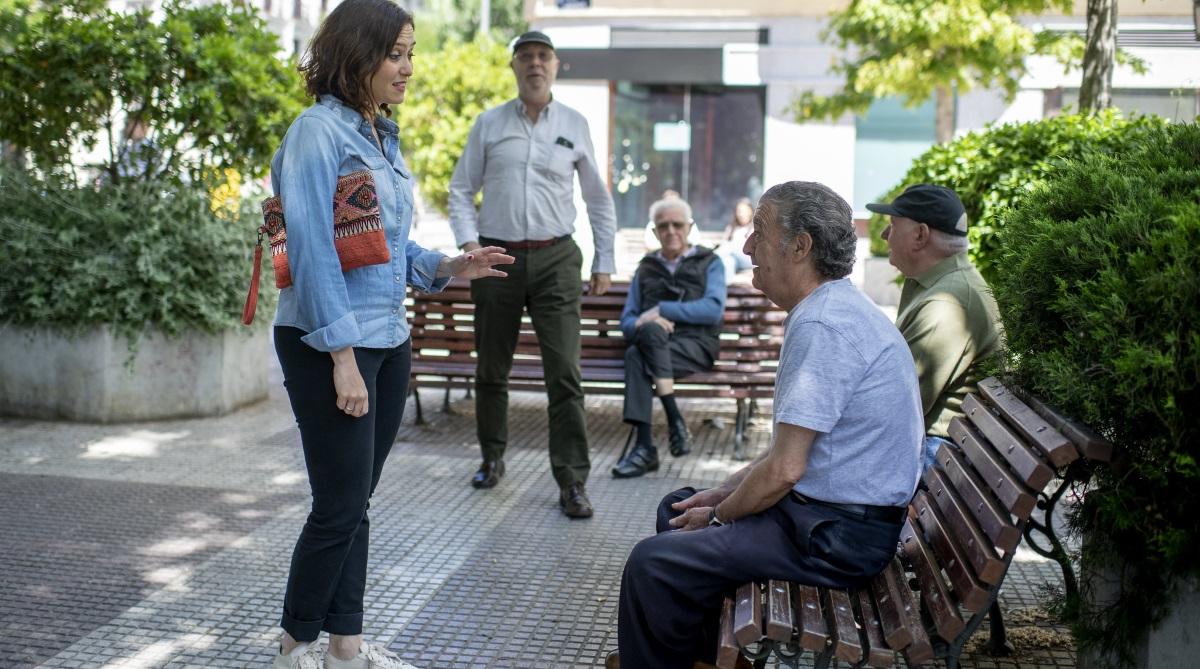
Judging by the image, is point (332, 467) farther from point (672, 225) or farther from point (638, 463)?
point (672, 225)

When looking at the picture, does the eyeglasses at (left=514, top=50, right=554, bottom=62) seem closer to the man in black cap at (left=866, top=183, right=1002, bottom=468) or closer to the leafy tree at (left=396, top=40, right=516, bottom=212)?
the man in black cap at (left=866, top=183, right=1002, bottom=468)

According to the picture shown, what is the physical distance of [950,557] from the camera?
3168 mm

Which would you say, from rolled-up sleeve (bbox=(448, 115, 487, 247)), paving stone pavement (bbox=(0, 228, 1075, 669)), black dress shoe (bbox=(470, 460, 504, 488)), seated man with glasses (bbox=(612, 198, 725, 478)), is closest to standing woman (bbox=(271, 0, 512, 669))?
paving stone pavement (bbox=(0, 228, 1075, 669))

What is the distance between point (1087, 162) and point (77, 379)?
241 inches

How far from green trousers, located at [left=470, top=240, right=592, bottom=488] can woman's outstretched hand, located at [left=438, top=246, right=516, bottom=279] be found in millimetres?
2044

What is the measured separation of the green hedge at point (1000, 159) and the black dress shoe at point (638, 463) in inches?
78.9

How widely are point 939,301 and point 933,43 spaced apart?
10.7 metres

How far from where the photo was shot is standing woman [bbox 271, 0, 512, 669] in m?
3.26

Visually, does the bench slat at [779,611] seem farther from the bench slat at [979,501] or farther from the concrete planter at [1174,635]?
the concrete planter at [1174,635]

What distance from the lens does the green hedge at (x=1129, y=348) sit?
265 centimetres

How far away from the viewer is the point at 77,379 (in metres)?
7.62

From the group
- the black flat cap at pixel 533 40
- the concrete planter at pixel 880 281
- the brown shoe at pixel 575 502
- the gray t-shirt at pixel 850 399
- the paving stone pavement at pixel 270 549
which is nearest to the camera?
the gray t-shirt at pixel 850 399

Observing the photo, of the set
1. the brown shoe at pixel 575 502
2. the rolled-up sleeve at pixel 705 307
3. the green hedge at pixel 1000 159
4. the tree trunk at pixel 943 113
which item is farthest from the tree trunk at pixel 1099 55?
the tree trunk at pixel 943 113

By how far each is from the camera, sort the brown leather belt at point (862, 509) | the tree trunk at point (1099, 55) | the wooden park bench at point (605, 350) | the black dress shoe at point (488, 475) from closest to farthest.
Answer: the brown leather belt at point (862, 509) → the black dress shoe at point (488, 475) → the wooden park bench at point (605, 350) → the tree trunk at point (1099, 55)
